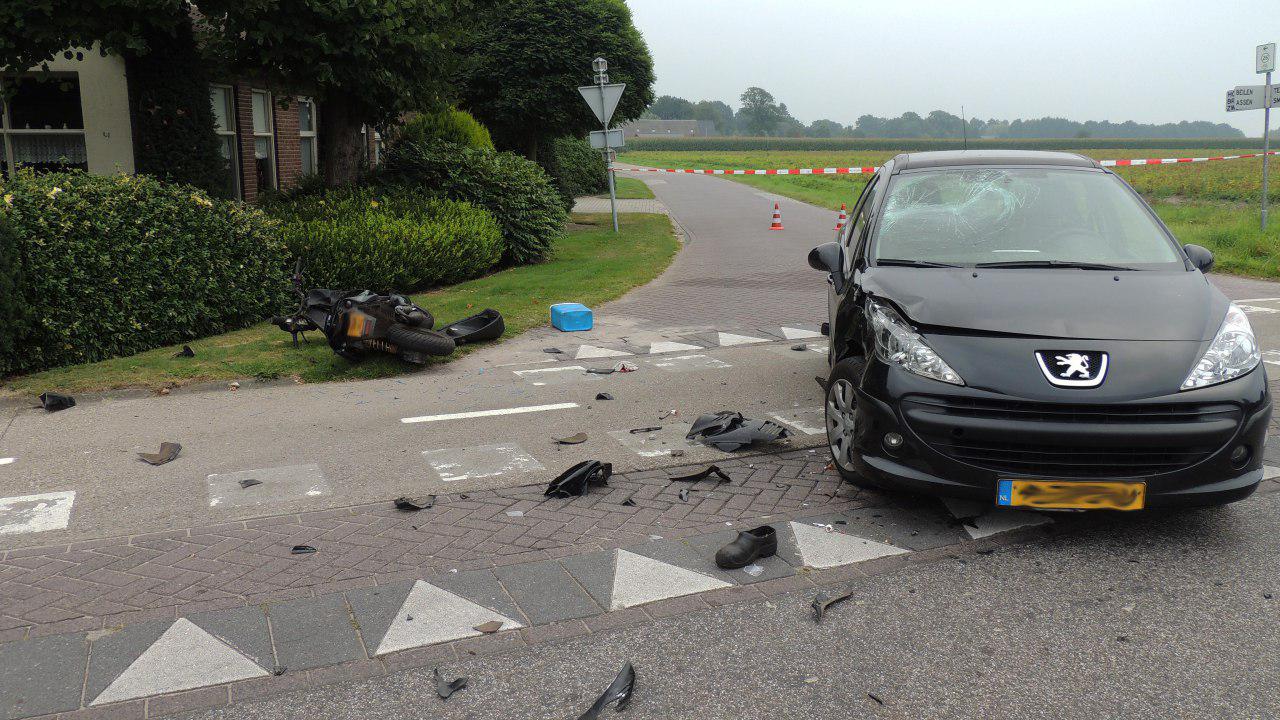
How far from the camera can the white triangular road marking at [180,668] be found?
3.39 m

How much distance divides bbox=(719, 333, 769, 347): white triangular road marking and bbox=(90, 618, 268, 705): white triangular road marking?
6555 millimetres

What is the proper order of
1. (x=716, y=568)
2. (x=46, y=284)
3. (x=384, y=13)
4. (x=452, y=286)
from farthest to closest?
1. (x=452, y=286)
2. (x=384, y=13)
3. (x=46, y=284)
4. (x=716, y=568)

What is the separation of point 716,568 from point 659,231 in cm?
1774

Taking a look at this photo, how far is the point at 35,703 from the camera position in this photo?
3295 millimetres

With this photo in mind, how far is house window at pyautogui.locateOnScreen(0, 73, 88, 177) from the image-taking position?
13633mm

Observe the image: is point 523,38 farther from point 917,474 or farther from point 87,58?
point 917,474

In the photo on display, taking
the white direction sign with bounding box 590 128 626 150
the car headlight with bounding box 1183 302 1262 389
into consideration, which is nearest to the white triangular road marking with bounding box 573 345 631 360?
the car headlight with bounding box 1183 302 1262 389

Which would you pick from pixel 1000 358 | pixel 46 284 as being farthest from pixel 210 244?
pixel 1000 358

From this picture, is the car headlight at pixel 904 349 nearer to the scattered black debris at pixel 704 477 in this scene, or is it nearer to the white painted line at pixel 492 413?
the scattered black debris at pixel 704 477

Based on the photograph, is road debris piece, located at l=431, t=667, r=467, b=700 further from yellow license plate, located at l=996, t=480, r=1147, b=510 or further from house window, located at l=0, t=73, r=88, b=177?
house window, located at l=0, t=73, r=88, b=177

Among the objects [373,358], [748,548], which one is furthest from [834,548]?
[373,358]

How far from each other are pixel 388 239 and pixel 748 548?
8861 mm

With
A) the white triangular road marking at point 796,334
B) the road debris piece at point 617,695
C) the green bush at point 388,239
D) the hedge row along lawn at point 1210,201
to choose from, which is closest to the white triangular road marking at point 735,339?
the white triangular road marking at point 796,334

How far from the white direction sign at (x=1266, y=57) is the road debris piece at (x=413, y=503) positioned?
1625cm
